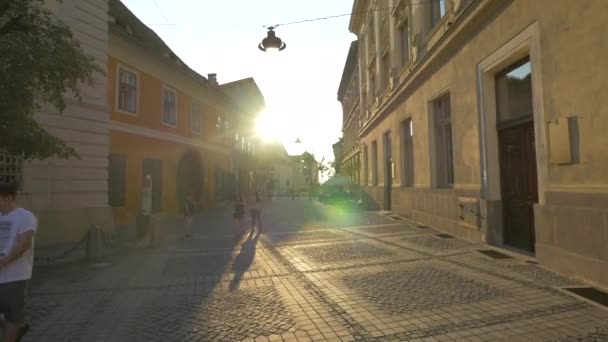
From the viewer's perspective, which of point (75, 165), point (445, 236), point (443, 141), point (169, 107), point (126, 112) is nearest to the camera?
point (445, 236)

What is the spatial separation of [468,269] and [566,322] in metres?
2.58

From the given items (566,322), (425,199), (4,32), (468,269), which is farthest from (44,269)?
(425,199)

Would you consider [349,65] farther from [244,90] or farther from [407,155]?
[407,155]

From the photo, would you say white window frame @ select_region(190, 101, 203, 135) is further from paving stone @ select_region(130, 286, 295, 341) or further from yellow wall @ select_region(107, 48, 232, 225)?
paving stone @ select_region(130, 286, 295, 341)

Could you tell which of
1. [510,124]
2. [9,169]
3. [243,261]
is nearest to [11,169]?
[9,169]

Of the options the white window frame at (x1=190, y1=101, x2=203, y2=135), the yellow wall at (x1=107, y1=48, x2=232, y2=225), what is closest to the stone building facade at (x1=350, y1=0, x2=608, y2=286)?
the yellow wall at (x1=107, y1=48, x2=232, y2=225)

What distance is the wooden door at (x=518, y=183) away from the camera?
306 inches

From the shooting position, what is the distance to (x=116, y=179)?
1498 cm

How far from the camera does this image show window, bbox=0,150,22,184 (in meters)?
9.96

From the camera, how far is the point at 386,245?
943cm

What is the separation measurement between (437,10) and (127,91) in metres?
11.5

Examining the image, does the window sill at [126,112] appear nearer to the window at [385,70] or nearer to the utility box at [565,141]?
the window at [385,70]

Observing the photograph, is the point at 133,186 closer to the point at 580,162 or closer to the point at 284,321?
the point at 284,321

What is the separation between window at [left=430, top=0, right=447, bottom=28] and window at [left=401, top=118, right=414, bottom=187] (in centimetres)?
426
